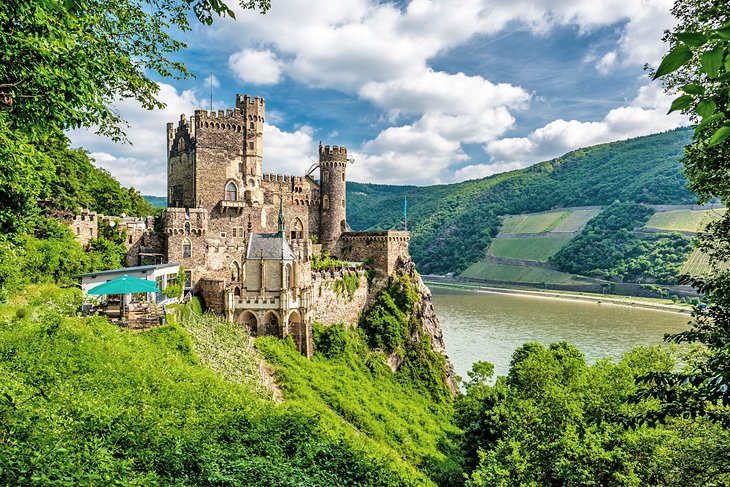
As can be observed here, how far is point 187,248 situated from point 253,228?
22.6 ft

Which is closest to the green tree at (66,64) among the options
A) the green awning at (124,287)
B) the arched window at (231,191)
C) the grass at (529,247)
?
the green awning at (124,287)

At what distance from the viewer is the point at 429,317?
3628cm

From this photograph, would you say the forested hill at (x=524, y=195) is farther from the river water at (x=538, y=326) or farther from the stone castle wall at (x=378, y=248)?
the stone castle wall at (x=378, y=248)

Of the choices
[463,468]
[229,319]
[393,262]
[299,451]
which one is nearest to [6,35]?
[299,451]

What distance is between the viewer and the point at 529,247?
121438mm

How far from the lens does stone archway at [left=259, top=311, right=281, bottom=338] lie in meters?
26.1

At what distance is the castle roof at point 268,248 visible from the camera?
86.9ft

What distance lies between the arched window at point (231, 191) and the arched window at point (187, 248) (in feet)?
21.6

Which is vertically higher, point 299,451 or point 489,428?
point 299,451

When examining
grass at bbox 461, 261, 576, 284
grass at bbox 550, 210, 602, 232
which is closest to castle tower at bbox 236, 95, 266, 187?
grass at bbox 461, 261, 576, 284

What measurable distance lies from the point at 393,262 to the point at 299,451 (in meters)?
26.3

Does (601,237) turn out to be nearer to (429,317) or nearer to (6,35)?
(429,317)

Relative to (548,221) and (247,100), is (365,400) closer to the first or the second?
(247,100)

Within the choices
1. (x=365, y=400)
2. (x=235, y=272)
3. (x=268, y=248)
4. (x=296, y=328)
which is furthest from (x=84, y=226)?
(x=365, y=400)
